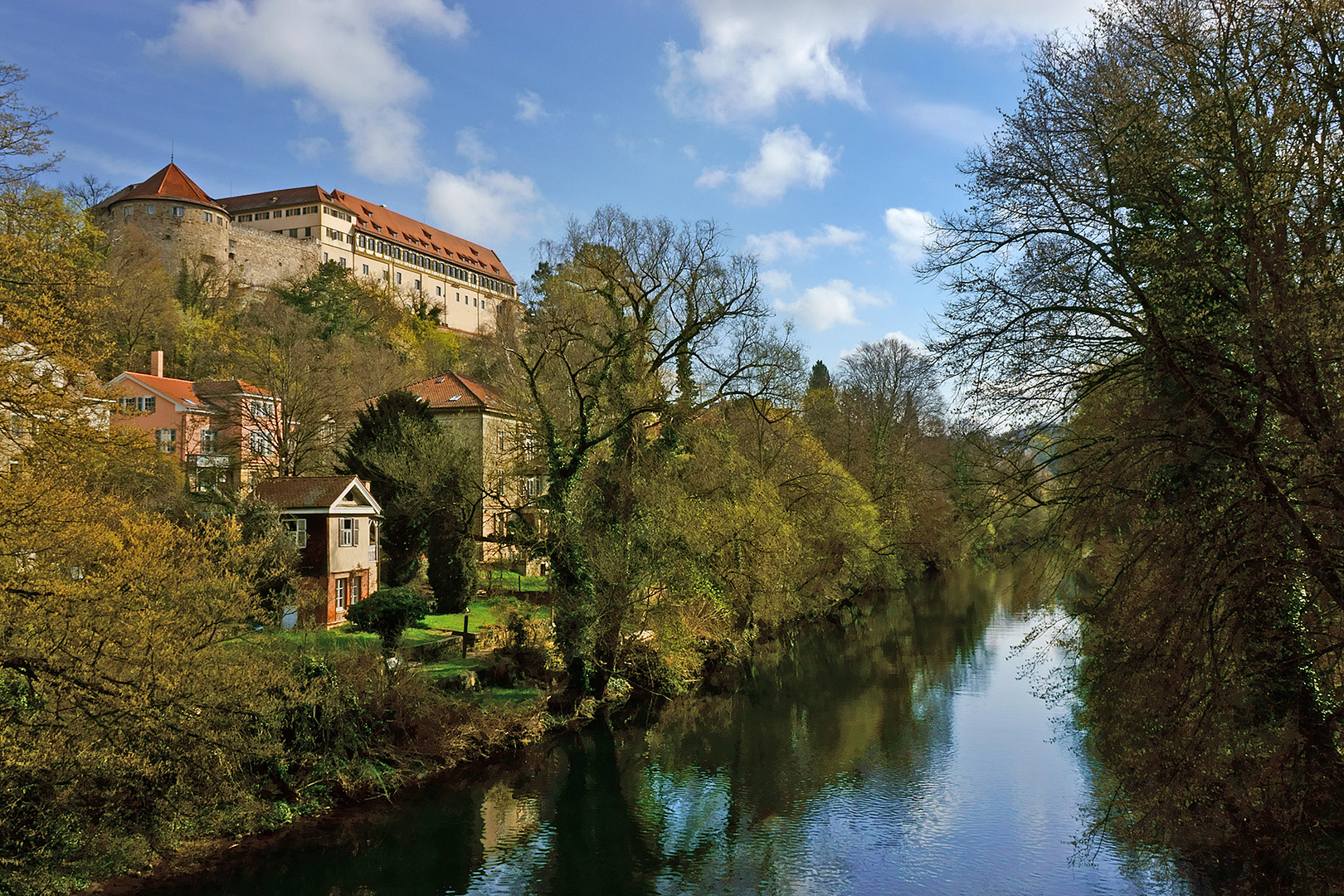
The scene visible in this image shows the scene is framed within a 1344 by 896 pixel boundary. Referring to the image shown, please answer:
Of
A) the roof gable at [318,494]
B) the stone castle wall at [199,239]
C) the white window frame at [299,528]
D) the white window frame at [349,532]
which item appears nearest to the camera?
the white window frame at [299,528]

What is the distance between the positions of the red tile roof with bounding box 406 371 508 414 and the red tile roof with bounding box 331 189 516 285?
152 feet

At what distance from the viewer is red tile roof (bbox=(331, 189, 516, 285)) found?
260 ft

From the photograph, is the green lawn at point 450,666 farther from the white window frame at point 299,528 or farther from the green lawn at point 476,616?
the white window frame at point 299,528

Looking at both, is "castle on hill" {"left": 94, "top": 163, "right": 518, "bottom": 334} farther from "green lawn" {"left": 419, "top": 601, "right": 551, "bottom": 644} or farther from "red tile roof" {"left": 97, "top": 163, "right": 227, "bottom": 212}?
"green lawn" {"left": 419, "top": 601, "right": 551, "bottom": 644}

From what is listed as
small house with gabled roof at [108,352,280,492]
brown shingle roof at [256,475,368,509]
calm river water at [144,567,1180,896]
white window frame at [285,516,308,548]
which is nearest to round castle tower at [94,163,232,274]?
small house with gabled roof at [108,352,280,492]

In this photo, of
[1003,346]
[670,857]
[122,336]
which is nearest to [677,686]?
[670,857]

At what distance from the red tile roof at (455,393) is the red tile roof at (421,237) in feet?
152

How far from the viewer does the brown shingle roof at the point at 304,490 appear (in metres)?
24.4

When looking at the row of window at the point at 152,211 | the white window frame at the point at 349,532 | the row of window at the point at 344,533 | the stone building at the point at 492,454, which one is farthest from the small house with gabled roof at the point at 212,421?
the row of window at the point at 152,211

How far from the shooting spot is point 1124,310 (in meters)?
9.80

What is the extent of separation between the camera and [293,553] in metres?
21.5

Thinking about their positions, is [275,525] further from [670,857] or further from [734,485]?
[670,857]

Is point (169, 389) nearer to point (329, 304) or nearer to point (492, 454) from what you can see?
point (492, 454)

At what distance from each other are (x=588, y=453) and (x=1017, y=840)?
11.9 meters
